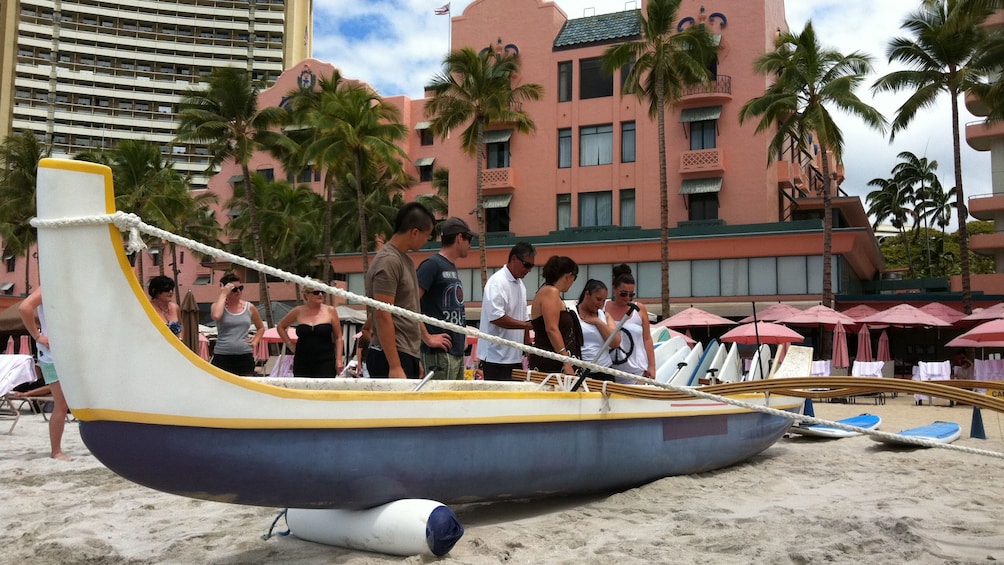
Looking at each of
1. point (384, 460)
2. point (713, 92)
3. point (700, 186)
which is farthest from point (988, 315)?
point (384, 460)

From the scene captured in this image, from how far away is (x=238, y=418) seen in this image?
338 cm

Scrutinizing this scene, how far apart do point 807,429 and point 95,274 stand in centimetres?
695

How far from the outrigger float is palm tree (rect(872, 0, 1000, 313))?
23.9m

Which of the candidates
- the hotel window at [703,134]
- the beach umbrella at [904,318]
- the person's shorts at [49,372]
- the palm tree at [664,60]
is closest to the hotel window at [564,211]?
the hotel window at [703,134]

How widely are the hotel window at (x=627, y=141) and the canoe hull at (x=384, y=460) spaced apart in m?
28.8

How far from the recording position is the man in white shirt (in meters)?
5.64

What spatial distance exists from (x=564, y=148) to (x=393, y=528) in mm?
31762

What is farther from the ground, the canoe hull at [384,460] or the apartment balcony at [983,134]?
the apartment balcony at [983,134]

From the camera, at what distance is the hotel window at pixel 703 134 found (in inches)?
1257

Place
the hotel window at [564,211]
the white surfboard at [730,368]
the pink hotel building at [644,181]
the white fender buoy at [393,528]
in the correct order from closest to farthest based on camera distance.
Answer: the white fender buoy at [393,528] → the white surfboard at [730,368] → the pink hotel building at [644,181] → the hotel window at [564,211]

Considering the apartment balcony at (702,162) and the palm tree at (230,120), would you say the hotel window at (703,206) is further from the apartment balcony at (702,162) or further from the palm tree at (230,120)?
the palm tree at (230,120)

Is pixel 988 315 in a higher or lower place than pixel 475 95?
lower

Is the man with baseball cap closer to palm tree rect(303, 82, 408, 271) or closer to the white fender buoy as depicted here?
the white fender buoy

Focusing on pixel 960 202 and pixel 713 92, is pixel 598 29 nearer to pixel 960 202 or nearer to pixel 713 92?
pixel 713 92
